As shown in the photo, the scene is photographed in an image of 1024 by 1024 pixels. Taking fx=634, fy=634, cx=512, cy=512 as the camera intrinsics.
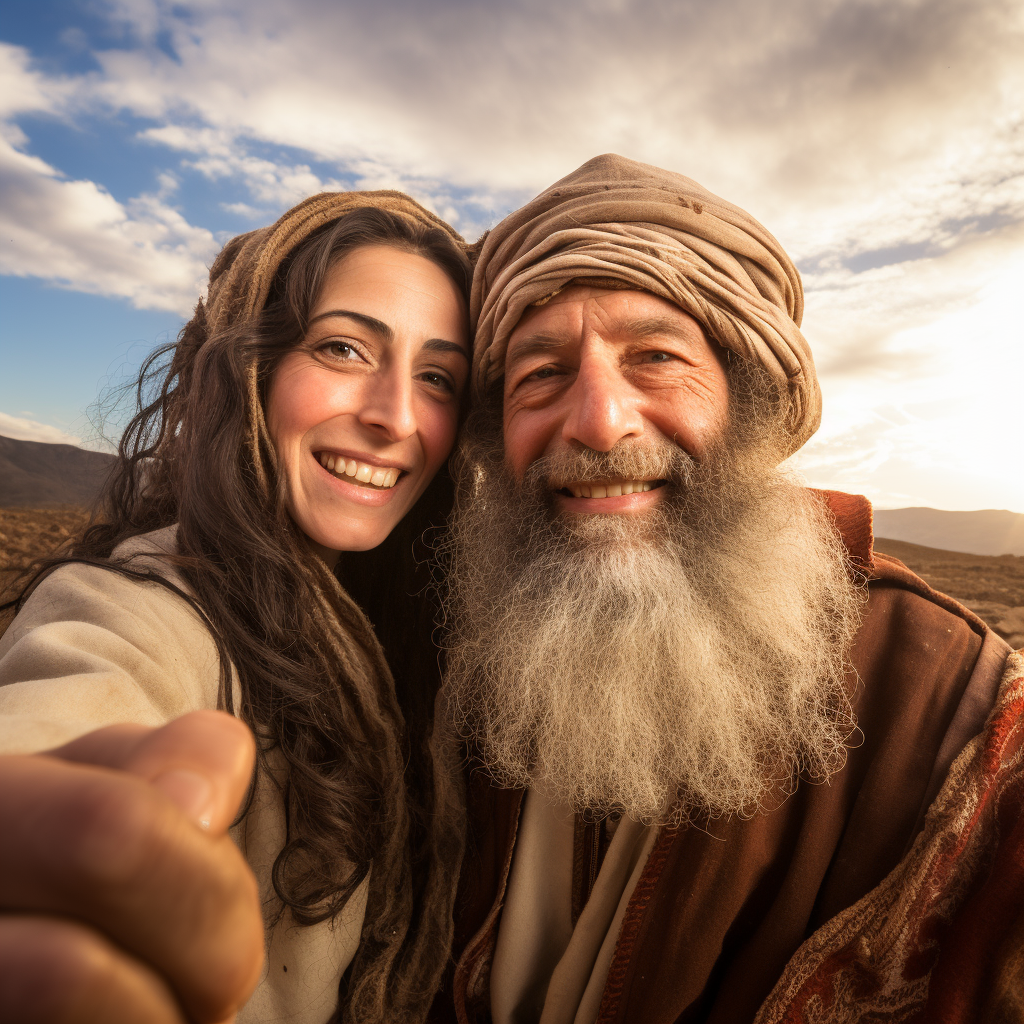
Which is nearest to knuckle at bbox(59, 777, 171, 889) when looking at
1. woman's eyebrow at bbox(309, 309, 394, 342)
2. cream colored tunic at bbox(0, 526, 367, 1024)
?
cream colored tunic at bbox(0, 526, 367, 1024)

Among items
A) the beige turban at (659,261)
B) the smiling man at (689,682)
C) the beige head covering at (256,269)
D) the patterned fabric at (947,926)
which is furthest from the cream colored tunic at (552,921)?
the beige turban at (659,261)

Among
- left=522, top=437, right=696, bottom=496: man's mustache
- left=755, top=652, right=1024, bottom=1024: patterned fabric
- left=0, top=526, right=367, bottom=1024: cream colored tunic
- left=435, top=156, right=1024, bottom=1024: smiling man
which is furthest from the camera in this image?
left=522, top=437, right=696, bottom=496: man's mustache

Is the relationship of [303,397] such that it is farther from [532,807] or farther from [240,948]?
[240,948]

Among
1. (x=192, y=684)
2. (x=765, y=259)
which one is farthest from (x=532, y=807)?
(x=765, y=259)

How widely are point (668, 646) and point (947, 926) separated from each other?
825 mm

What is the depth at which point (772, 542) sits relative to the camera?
1.93 meters

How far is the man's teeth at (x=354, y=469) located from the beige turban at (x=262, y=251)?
0.53 meters

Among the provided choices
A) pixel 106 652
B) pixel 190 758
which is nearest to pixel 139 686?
pixel 106 652

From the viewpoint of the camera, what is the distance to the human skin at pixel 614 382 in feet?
6.16

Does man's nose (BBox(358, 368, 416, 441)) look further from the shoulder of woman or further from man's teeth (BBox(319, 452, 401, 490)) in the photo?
the shoulder of woman

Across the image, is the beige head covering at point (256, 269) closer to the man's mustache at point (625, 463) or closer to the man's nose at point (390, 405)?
the man's nose at point (390, 405)

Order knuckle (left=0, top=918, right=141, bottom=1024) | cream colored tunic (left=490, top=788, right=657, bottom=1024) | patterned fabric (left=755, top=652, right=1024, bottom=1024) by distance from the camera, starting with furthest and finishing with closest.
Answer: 1. cream colored tunic (left=490, top=788, right=657, bottom=1024)
2. patterned fabric (left=755, top=652, right=1024, bottom=1024)
3. knuckle (left=0, top=918, right=141, bottom=1024)

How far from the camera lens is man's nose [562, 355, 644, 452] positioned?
5.98 feet

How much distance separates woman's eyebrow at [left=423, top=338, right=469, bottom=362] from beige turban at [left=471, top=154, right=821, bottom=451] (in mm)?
59
